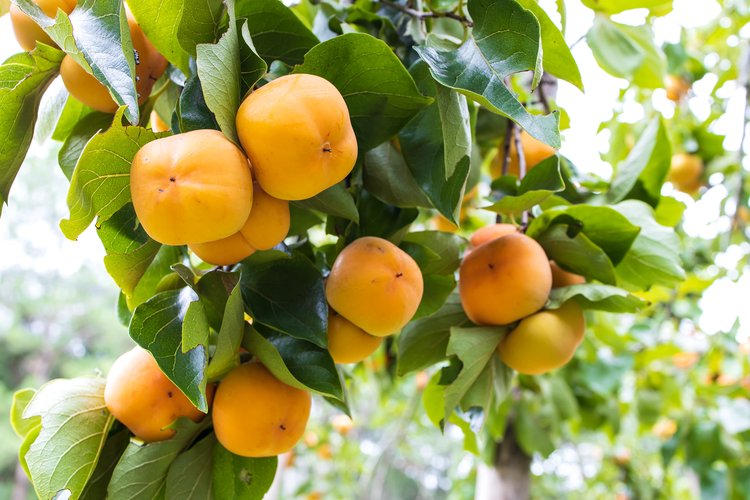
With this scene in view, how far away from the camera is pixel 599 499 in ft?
12.4

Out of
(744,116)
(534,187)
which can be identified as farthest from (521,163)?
(744,116)

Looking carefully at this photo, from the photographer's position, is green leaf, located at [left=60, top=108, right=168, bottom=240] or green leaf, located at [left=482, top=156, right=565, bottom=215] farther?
green leaf, located at [left=482, top=156, right=565, bottom=215]

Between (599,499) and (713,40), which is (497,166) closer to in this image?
(713,40)

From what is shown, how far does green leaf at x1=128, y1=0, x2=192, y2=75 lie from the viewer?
0.54 m

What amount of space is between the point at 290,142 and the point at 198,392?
0.67ft

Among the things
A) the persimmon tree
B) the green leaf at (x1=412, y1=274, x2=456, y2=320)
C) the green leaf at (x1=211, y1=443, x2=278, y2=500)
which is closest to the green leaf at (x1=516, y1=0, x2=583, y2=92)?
the persimmon tree

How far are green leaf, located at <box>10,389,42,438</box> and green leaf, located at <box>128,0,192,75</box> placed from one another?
0.39m

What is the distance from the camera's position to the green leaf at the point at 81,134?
66 cm

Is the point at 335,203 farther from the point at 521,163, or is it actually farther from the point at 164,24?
the point at 521,163

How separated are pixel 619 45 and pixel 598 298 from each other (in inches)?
18.8

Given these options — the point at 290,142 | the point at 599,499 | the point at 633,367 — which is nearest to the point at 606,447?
the point at 599,499

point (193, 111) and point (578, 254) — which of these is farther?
point (578, 254)

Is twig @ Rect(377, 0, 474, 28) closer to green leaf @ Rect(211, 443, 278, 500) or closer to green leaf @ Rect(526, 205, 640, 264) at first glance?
green leaf @ Rect(526, 205, 640, 264)

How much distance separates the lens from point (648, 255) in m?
0.80
